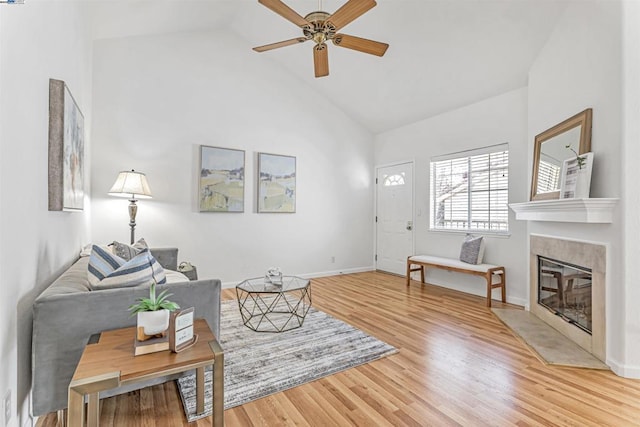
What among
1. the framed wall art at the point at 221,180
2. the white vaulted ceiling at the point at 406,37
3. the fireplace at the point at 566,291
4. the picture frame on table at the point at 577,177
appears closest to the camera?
the picture frame on table at the point at 577,177

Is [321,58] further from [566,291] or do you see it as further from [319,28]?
[566,291]

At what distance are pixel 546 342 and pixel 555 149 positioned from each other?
1850mm

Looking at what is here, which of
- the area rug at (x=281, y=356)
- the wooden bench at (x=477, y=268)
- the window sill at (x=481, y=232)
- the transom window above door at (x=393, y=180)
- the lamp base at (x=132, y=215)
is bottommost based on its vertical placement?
the area rug at (x=281, y=356)

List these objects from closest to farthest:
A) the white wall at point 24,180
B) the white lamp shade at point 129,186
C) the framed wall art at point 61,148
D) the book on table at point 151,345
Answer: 1. the white wall at point 24,180
2. the book on table at point 151,345
3. the framed wall art at point 61,148
4. the white lamp shade at point 129,186

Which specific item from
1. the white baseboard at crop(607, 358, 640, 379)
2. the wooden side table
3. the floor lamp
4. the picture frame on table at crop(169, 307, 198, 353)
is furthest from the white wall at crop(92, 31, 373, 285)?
the white baseboard at crop(607, 358, 640, 379)

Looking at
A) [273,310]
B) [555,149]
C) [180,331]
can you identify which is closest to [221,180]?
[273,310]

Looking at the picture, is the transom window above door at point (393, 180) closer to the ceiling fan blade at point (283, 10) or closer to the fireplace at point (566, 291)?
the fireplace at point (566, 291)

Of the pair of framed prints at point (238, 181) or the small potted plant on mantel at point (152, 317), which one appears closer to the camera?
the small potted plant on mantel at point (152, 317)

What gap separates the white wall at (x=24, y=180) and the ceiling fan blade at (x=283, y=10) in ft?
4.38

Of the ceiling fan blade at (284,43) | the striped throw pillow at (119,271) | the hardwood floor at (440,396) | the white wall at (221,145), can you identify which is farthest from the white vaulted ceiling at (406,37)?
the hardwood floor at (440,396)

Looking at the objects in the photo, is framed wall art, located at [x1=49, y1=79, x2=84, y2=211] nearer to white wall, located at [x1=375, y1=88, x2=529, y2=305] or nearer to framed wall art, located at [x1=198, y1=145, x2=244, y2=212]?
framed wall art, located at [x1=198, y1=145, x2=244, y2=212]

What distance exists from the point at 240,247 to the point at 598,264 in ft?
13.6

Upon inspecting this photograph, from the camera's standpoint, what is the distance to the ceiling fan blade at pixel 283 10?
2.25 m

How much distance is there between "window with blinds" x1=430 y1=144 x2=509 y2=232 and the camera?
13.7 feet
